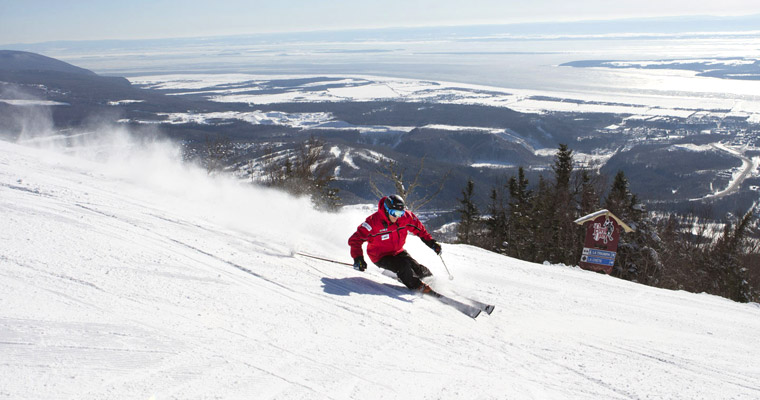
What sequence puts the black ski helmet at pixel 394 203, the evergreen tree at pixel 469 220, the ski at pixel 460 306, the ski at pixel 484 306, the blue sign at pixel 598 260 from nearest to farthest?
the ski at pixel 460 306
the ski at pixel 484 306
the black ski helmet at pixel 394 203
the blue sign at pixel 598 260
the evergreen tree at pixel 469 220

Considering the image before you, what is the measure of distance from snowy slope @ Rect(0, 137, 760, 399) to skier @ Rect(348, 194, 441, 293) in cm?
32

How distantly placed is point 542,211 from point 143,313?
89.8 ft

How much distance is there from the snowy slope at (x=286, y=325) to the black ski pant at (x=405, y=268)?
0.73 feet

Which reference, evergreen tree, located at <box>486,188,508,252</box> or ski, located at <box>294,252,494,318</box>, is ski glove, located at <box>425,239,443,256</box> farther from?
evergreen tree, located at <box>486,188,508,252</box>

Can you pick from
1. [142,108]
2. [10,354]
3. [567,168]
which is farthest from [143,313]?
[142,108]

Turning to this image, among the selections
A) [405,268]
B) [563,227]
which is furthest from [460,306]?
[563,227]

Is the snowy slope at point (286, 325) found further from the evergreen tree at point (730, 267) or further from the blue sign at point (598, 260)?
the evergreen tree at point (730, 267)

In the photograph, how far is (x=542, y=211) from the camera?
2897 centimetres

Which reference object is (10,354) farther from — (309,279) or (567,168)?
(567,168)

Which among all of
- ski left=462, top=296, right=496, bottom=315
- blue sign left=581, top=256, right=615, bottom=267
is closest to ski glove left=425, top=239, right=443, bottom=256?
ski left=462, top=296, right=496, bottom=315

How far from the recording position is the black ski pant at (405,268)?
261 inches

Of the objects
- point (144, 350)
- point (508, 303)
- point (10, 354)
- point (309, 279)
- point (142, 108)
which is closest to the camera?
point (10, 354)

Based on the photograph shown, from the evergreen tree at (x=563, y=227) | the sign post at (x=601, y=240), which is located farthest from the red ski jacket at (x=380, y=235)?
the evergreen tree at (x=563, y=227)

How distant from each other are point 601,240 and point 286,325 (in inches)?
398
